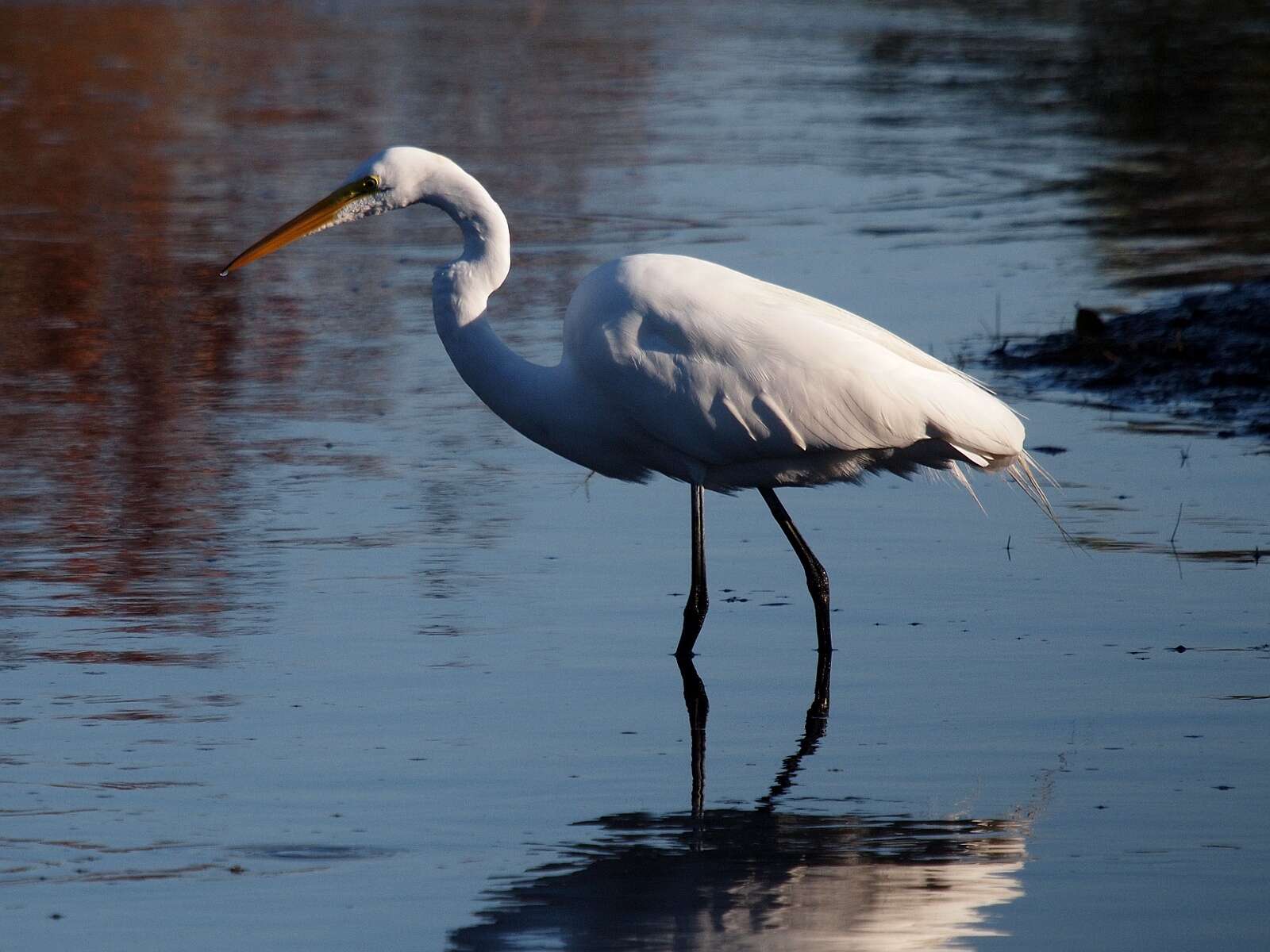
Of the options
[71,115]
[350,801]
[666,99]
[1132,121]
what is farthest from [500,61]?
[350,801]

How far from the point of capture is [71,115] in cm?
1842

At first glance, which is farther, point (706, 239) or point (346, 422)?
point (706, 239)

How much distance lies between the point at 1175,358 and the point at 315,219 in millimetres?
4443

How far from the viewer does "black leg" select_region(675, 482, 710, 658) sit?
19.0ft

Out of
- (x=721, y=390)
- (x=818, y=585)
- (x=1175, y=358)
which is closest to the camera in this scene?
(x=721, y=390)

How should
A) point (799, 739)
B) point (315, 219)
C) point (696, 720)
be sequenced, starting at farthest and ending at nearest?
point (315, 219)
point (696, 720)
point (799, 739)

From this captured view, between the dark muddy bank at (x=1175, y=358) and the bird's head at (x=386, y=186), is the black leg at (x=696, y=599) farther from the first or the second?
the dark muddy bank at (x=1175, y=358)

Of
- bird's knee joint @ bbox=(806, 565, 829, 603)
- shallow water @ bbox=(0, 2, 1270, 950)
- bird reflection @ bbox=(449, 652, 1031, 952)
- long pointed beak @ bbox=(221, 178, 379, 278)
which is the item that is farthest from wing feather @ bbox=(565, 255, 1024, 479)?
bird reflection @ bbox=(449, 652, 1031, 952)

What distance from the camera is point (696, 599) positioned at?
229 inches

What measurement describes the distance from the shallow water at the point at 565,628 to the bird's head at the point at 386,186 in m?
1.18

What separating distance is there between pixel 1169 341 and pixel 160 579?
498 cm

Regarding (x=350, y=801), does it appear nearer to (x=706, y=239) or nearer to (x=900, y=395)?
(x=900, y=395)

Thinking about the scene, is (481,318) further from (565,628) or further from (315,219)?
(565,628)

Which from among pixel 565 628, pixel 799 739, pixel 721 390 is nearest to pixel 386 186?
pixel 721 390
